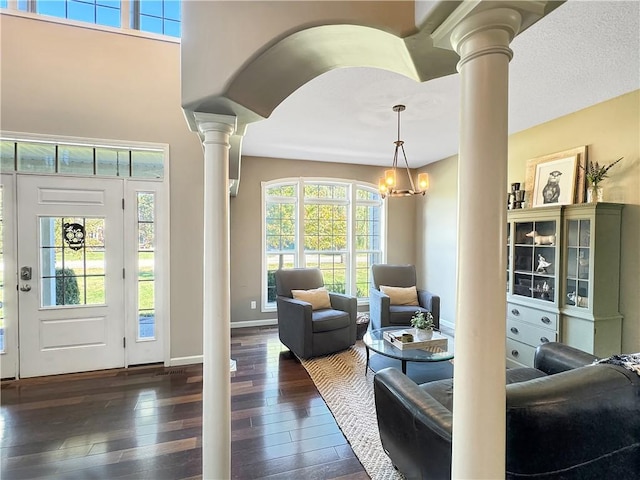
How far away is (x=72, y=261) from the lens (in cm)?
328

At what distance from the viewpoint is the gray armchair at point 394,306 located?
4137 mm

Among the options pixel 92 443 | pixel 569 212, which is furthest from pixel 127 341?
pixel 569 212

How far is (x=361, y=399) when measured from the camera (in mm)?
2781

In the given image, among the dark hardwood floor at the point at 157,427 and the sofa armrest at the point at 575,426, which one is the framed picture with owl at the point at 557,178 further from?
the dark hardwood floor at the point at 157,427

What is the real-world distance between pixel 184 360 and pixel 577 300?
158 inches

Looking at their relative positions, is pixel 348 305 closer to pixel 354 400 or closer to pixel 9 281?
pixel 354 400

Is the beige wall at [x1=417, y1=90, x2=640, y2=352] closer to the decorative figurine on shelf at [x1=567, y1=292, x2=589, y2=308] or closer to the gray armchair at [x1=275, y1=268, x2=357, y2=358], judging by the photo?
the decorative figurine on shelf at [x1=567, y1=292, x2=589, y2=308]

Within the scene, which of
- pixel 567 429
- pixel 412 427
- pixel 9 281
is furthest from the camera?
pixel 9 281

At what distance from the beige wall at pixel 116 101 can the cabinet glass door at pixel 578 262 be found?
3786 mm

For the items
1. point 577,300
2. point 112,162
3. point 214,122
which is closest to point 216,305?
point 214,122

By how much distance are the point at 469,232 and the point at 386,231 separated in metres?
5.00

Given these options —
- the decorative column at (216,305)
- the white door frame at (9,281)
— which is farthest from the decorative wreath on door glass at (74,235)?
the decorative column at (216,305)

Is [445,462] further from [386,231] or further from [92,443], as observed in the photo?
[386,231]

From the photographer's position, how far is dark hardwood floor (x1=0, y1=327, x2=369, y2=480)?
197 centimetres
